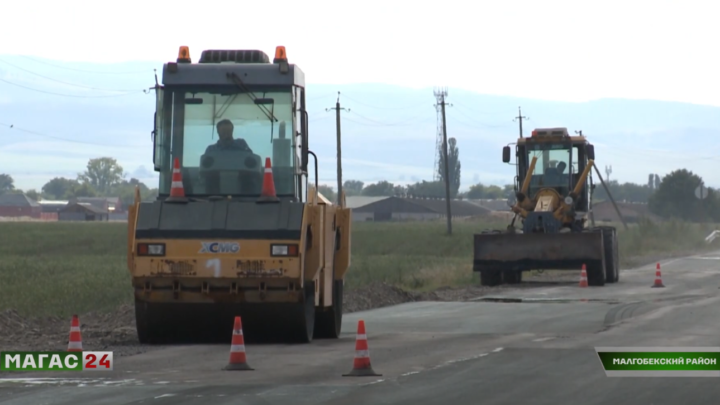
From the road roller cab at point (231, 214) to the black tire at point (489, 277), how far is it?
15.4 metres

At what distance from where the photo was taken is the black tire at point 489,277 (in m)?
31.4

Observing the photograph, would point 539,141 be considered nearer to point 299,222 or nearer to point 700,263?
point 700,263

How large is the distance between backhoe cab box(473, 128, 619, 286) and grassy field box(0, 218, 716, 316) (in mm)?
2362

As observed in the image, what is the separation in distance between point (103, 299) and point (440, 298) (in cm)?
774

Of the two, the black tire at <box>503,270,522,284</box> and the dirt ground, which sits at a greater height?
the black tire at <box>503,270,522,284</box>

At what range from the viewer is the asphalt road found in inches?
426

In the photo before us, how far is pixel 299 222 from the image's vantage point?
1441cm

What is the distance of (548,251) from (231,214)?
17.0 m

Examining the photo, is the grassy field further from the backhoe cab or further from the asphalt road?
the asphalt road

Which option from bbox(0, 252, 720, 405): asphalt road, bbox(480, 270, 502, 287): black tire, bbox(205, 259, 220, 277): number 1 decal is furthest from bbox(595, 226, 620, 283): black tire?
bbox(205, 259, 220, 277): number 1 decal

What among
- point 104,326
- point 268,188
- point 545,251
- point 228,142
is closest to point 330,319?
point 268,188

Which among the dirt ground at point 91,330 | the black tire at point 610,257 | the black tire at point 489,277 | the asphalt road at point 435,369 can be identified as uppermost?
the black tire at point 610,257

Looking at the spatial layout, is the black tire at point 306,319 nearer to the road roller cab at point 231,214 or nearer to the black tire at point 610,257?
the road roller cab at point 231,214

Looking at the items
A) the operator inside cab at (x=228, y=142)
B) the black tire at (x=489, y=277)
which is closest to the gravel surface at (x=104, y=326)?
the operator inside cab at (x=228, y=142)
